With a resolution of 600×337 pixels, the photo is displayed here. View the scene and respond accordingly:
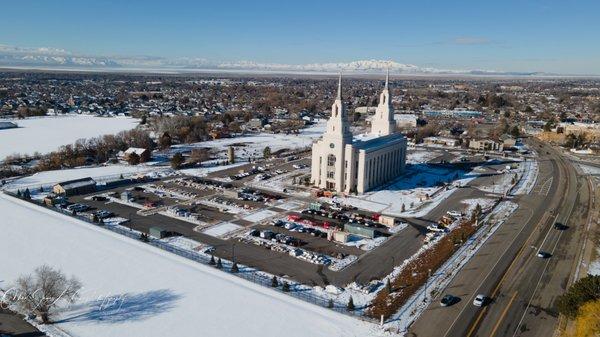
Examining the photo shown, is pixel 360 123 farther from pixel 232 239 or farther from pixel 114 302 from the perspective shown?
pixel 114 302

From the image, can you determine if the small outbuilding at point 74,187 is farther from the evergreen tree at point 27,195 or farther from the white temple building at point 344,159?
the white temple building at point 344,159

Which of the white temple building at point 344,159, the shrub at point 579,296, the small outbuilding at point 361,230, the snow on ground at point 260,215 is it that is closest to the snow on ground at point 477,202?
the white temple building at point 344,159

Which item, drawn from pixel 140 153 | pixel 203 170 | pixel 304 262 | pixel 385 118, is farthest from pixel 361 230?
pixel 140 153

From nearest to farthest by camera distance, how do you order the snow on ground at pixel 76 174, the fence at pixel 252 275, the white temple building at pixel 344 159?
the fence at pixel 252 275, the white temple building at pixel 344 159, the snow on ground at pixel 76 174

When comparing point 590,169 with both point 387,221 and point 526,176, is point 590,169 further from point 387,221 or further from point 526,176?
point 387,221

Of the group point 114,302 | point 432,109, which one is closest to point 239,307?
point 114,302

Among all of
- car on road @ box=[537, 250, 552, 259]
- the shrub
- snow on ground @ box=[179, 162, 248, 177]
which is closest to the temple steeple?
snow on ground @ box=[179, 162, 248, 177]
